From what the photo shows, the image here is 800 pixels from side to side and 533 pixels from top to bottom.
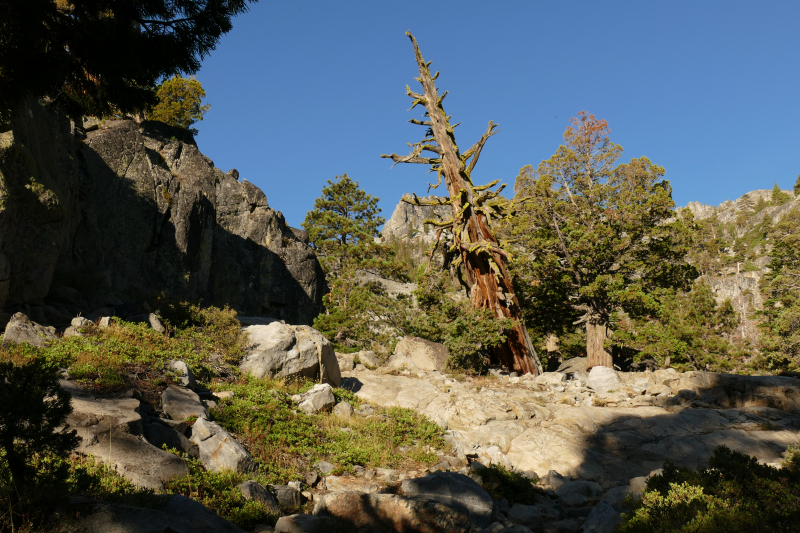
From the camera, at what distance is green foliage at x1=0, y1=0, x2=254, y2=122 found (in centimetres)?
516

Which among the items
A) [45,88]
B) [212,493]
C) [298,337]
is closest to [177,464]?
[212,493]

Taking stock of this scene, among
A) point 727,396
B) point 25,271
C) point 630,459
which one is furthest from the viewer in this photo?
point 727,396

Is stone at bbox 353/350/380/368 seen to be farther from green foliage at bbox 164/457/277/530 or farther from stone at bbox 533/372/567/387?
green foliage at bbox 164/457/277/530

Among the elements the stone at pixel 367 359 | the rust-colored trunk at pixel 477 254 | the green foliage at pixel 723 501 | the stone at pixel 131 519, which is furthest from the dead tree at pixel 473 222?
the stone at pixel 131 519

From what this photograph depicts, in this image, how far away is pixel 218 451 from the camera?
6.43 meters

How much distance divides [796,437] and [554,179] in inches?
646

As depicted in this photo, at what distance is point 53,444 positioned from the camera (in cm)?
366

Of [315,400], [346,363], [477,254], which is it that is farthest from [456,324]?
[315,400]

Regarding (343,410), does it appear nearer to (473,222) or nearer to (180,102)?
(473,222)

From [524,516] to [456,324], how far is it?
10085 mm

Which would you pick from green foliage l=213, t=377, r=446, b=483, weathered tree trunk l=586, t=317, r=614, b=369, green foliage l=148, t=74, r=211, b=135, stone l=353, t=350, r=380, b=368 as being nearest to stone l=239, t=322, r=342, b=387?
green foliage l=213, t=377, r=446, b=483

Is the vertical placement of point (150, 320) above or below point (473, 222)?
below

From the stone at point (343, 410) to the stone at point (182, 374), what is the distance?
3.07 m

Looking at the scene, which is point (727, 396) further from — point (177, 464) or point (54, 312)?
point (54, 312)
